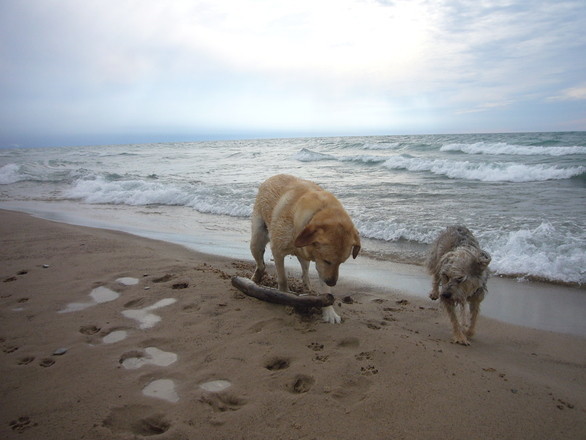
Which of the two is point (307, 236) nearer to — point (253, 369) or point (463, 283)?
point (253, 369)

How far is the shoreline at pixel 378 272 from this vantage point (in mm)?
5020

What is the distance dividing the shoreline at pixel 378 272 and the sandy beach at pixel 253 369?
0.49 m

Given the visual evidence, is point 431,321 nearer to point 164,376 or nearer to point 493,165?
point 164,376

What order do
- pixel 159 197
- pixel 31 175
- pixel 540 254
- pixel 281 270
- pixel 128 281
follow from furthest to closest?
pixel 31 175 → pixel 159 197 → pixel 540 254 → pixel 128 281 → pixel 281 270

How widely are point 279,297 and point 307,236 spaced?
3.85ft

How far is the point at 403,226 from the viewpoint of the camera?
30.0 feet

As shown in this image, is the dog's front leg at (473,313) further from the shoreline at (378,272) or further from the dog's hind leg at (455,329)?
the shoreline at (378,272)

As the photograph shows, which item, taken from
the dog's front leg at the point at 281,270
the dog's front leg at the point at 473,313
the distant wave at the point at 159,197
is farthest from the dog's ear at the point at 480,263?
the distant wave at the point at 159,197

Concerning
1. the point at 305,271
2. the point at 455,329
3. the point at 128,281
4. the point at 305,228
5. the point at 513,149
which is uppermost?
the point at 513,149

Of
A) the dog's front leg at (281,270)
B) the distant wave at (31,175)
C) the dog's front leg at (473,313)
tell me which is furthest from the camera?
the distant wave at (31,175)

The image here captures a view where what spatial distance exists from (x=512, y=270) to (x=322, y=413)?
212 inches

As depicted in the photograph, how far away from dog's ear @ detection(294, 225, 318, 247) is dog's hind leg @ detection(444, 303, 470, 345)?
6.42 feet

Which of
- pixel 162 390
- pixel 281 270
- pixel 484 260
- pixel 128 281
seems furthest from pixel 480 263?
pixel 128 281

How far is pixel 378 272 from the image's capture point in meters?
6.76
